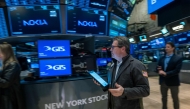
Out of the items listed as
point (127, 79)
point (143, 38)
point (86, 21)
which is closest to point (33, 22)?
point (86, 21)

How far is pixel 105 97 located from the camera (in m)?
3.23

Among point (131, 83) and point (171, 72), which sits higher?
point (131, 83)

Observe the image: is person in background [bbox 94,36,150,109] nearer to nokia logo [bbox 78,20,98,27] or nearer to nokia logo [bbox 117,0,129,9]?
nokia logo [bbox 78,20,98,27]

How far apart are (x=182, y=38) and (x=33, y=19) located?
7.04 metres

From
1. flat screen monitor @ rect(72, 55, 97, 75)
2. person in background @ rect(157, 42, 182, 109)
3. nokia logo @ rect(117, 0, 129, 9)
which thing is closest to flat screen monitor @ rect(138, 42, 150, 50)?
nokia logo @ rect(117, 0, 129, 9)

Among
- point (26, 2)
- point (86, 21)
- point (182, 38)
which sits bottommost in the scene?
point (182, 38)

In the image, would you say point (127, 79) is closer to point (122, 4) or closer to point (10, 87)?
point (10, 87)

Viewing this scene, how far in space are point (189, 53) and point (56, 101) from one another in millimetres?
7131

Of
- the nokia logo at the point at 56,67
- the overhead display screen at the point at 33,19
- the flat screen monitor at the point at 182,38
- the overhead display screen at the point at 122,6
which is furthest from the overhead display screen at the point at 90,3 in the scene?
the flat screen monitor at the point at 182,38

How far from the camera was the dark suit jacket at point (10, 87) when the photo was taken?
2115 mm

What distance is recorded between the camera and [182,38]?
728 centimetres

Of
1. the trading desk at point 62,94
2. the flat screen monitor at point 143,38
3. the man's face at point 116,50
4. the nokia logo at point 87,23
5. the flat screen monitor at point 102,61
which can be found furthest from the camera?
the flat screen monitor at point 143,38

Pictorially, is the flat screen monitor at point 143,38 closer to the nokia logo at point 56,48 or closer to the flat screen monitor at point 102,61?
the flat screen monitor at point 102,61

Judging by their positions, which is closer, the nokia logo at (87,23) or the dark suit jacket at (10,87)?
the dark suit jacket at (10,87)
